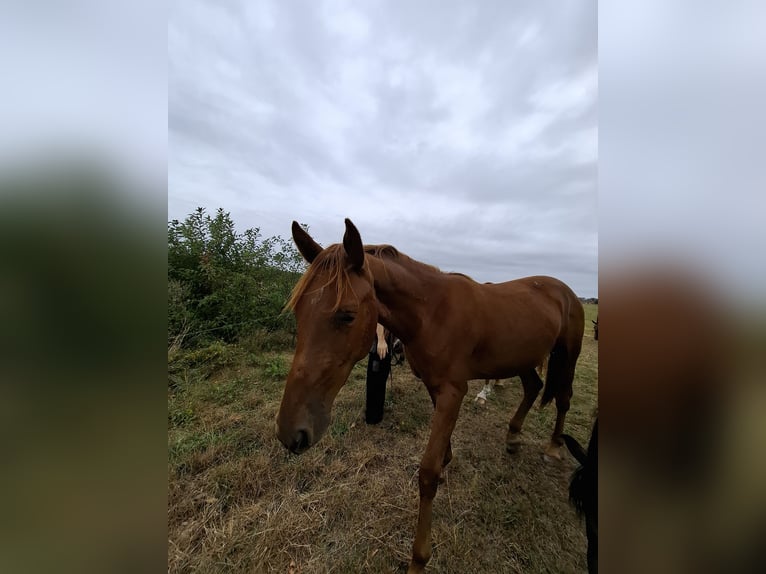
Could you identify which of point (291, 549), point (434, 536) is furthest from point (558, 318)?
point (291, 549)

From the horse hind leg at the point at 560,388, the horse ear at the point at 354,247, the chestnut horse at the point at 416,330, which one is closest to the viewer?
the chestnut horse at the point at 416,330

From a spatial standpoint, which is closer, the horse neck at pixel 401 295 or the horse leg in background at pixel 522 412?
the horse neck at pixel 401 295

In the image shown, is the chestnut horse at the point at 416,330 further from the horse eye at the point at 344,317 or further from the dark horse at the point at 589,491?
the dark horse at the point at 589,491

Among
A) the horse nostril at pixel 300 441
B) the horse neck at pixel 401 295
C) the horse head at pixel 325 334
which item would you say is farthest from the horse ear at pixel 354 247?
the horse nostril at pixel 300 441

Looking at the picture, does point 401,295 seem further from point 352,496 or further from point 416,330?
point 352,496

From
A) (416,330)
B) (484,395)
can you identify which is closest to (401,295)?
(416,330)

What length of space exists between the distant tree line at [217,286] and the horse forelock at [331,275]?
14.4 ft

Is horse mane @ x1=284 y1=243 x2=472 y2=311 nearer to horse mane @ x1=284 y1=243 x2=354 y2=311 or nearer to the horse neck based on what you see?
horse mane @ x1=284 y1=243 x2=354 y2=311

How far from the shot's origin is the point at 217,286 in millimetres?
5805

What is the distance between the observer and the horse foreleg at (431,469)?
1.71m
